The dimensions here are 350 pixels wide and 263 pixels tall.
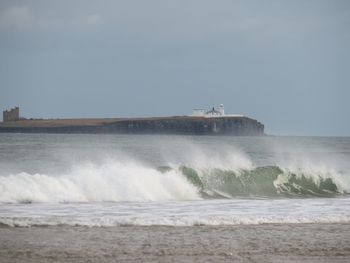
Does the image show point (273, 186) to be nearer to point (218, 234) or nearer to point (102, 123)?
point (218, 234)

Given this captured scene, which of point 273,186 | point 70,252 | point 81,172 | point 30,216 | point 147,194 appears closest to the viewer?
point 70,252

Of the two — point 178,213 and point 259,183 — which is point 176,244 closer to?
point 178,213

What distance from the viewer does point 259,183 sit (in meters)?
23.1

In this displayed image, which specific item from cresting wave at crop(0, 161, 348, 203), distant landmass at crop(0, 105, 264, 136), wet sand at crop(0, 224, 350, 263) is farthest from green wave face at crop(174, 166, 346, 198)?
distant landmass at crop(0, 105, 264, 136)

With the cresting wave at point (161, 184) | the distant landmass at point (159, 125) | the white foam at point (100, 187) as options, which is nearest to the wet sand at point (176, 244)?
the white foam at point (100, 187)

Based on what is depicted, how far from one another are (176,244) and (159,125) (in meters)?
154

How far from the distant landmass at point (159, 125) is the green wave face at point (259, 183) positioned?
429 feet

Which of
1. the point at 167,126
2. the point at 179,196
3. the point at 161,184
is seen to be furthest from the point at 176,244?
the point at 167,126

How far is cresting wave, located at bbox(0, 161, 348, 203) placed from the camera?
1769 centimetres

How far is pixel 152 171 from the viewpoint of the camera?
21.1m

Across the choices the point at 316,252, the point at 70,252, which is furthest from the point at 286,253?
the point at 70,252

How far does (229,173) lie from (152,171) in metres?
4.62

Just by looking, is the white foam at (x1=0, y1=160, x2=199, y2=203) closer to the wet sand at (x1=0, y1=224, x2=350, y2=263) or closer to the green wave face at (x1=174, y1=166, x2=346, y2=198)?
the green wave face at (x1=174, y1=166, x2=346, y2=198)

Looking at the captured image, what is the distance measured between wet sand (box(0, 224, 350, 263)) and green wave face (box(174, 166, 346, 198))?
9.33 metres
